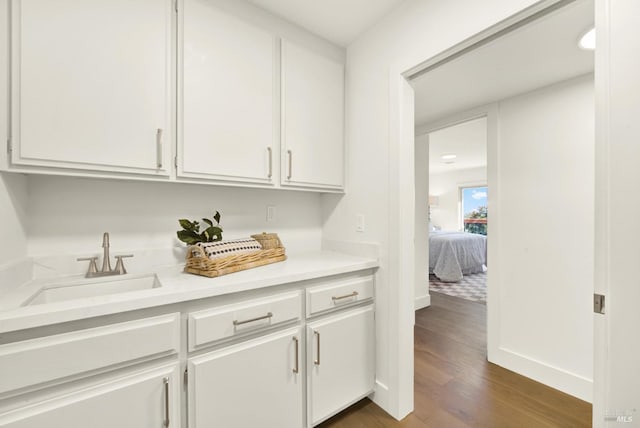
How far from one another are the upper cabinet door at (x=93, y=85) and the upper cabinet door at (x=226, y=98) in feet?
0.32

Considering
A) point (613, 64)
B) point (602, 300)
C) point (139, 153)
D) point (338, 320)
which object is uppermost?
point (613, 64)

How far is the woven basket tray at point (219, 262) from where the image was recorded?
1259 millimetres

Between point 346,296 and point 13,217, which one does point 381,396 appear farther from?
point 13,217

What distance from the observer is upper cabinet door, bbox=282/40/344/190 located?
1664 mm

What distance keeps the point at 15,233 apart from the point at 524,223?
3050 millimetres

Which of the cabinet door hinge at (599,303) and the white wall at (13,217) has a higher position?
the white wall at (13,217)

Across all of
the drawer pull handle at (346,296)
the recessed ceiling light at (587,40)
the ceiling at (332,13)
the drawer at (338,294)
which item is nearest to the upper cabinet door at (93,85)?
the ceiling at (332,13)

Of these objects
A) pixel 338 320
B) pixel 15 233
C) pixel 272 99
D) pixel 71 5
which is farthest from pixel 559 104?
pixel 15 233

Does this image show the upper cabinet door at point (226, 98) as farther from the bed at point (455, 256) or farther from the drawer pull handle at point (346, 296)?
the bed at point (455, 256)

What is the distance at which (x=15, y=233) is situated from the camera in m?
1.09

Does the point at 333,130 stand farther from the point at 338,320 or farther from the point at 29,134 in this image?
the point at 29,134

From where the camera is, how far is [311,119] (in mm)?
1761

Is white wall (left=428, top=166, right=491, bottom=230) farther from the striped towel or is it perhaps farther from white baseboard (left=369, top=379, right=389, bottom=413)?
the striped towel

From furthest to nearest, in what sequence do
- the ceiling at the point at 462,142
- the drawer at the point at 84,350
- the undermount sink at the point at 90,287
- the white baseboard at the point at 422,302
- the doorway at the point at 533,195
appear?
the ceiling at the point at 462,142
the white baseboard at the point at 422,302
the doorway at the point at 533,195
the undermount sink at the point at 90,287
the drawer at the point at 84,350
